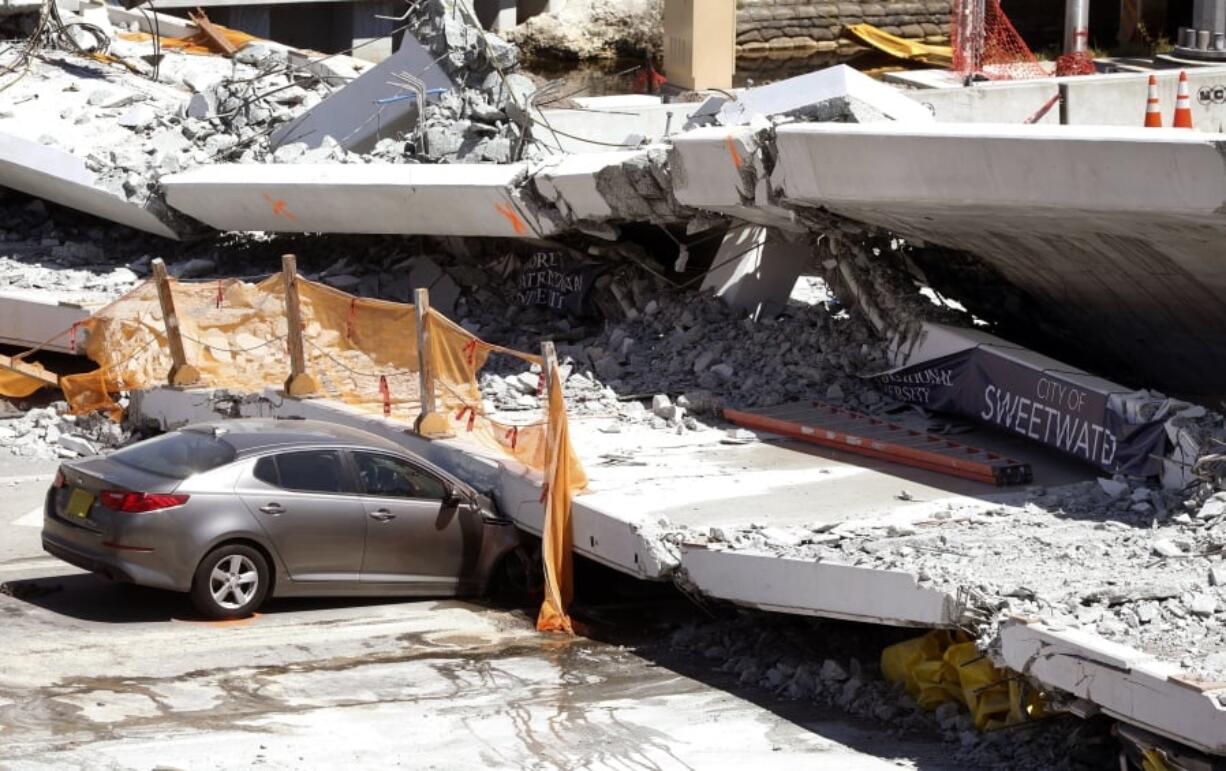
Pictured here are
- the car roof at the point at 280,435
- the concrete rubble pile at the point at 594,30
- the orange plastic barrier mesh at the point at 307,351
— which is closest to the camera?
the car roof at the point at 280,435

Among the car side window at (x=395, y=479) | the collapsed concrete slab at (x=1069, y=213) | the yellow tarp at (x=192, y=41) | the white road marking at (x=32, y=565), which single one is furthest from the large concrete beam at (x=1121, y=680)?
the yellow tarp at (x=192, y=41)

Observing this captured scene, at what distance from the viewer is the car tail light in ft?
40.1

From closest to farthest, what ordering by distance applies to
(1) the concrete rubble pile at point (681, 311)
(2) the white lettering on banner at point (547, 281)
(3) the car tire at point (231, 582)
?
(1) the concrete rubble pile at point (681, 311) → (3) the car tire at point (231, 582) → (2) the white lettering on banner at point (547, 281)

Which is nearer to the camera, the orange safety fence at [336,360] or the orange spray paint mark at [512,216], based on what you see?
the orange safety fence at [336,360]

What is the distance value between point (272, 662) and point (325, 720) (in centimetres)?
137

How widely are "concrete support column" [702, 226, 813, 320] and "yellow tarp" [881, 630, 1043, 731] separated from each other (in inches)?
282

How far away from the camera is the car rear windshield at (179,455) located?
12609mm

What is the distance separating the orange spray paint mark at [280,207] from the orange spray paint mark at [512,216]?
3.05 meters

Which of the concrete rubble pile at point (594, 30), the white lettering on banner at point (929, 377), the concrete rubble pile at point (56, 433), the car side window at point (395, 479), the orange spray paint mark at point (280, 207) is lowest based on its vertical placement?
the concrete rubble pile at point (56, 433)

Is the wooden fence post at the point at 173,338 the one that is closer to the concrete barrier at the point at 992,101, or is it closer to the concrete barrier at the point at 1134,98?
the concrete barrier at the point at 992,101

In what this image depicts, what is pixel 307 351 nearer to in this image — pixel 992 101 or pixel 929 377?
pixel 929 377

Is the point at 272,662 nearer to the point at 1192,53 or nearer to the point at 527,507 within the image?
the point at 527,507

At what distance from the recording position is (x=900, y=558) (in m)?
11.1

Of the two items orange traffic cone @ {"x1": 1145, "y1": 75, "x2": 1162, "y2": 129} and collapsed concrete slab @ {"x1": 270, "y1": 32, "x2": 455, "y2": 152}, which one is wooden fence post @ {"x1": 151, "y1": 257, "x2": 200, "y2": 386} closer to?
collapsed concrete slab @ {"x1": 270, "y1": 32, "x2": 455, "y2": 152}
